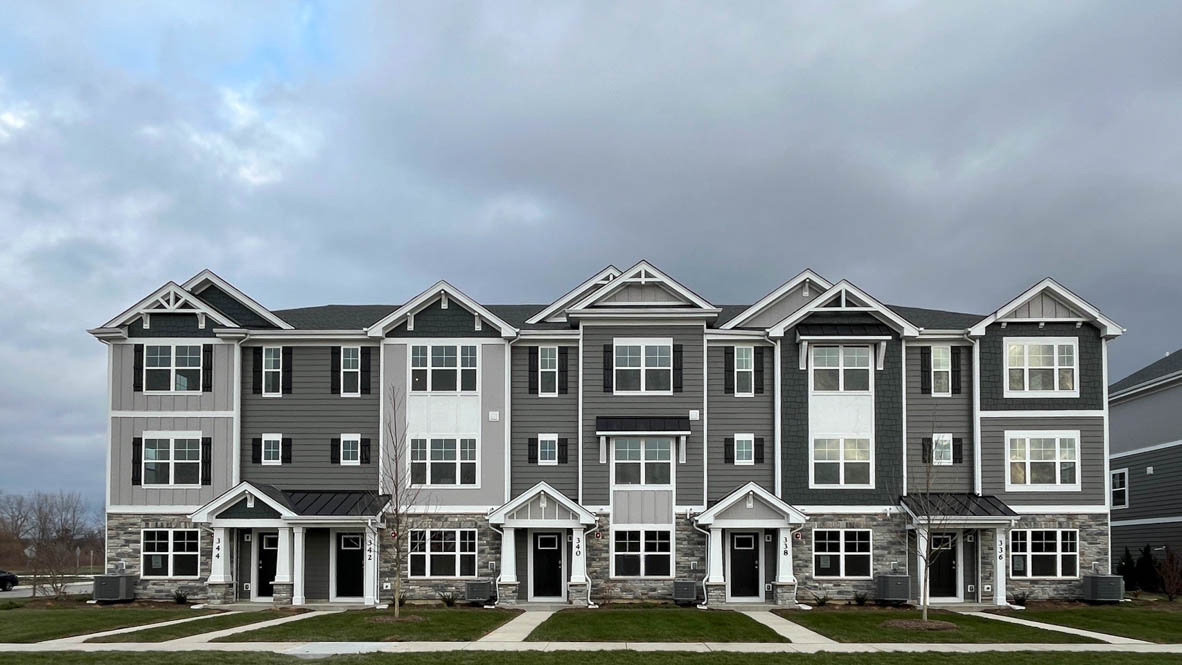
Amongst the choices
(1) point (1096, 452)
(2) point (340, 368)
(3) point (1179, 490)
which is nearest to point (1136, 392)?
(3) point (1179, 490)

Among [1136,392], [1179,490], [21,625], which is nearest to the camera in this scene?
[21,625]

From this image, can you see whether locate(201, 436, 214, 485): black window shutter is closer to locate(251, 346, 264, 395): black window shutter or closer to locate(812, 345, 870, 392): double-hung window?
locate(251, 346, 264, 395): black window shutter

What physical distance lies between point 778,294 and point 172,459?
1984 cm

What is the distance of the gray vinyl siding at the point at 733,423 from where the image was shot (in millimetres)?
34281

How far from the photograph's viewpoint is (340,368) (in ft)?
115

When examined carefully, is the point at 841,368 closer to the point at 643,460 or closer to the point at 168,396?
the point at 643,460

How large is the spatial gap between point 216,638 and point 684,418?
15486 millimetres

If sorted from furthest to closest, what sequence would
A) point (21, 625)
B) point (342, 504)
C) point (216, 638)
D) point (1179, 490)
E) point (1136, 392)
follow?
point (1136, 392), point (1179, 490), point (342, 504), point (21, 625), point (216, 638)

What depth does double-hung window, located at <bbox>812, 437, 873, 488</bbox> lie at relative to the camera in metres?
34.2

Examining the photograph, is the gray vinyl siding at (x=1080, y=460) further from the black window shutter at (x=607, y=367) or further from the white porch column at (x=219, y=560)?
the white porch column at (x=219, y=560)

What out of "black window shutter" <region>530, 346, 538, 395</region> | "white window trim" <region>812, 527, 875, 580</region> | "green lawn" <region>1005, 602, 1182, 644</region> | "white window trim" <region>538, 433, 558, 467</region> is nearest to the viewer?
"green lawn" <region>1005, 602, 1182, 644</region>

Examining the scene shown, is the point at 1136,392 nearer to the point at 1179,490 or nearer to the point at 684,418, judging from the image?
the point at 1179,490

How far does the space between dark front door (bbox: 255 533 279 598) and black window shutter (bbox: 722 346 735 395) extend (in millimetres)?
14820

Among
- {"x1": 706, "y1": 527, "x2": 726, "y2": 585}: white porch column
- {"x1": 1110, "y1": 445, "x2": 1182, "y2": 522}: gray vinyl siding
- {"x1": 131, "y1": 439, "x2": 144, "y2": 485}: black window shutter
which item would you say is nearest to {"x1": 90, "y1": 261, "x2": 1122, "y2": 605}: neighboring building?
{"x1": 131, "y1": 439, "x2": 144, "y2": 485}: black window shutter
